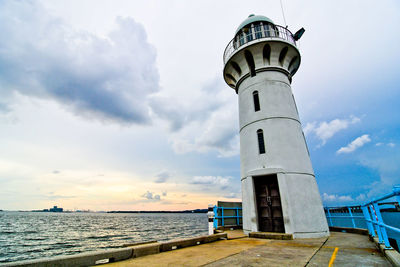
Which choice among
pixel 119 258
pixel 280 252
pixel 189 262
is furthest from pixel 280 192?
pixel 119 258

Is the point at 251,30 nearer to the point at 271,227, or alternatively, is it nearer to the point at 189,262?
the point at 271,227

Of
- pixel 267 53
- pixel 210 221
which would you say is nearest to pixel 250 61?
pixel 267 53

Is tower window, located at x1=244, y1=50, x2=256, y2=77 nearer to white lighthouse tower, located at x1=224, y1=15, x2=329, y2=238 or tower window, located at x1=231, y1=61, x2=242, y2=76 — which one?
white lighthouse tower, located at x1=224, y1=15, x2=329, y2=238

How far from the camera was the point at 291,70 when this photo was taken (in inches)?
559

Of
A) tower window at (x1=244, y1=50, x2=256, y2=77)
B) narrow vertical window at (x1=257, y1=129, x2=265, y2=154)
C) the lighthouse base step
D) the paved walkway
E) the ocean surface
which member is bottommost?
the ocean surface

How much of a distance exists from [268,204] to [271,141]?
3.46 m

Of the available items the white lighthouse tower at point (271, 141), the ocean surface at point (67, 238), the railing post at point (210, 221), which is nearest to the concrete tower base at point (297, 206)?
the white lighthouse tower at point (271, 141)

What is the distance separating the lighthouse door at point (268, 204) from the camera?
10359 mm

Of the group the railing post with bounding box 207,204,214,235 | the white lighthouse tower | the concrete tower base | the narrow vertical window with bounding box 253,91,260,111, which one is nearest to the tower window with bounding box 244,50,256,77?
the white lighthouse tower

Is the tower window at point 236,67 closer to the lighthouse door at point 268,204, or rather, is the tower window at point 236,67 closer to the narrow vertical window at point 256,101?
the narrow vertical window at point 256,101

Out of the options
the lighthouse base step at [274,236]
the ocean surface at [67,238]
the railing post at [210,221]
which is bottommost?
the ocean surface at [67,238]

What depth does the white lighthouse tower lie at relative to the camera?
996 centimetres

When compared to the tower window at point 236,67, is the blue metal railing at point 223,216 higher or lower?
lower

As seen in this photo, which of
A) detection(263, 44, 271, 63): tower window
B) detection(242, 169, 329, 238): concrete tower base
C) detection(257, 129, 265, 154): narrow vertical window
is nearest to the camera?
detection(242, 169, 329, 238): concrete tower base
